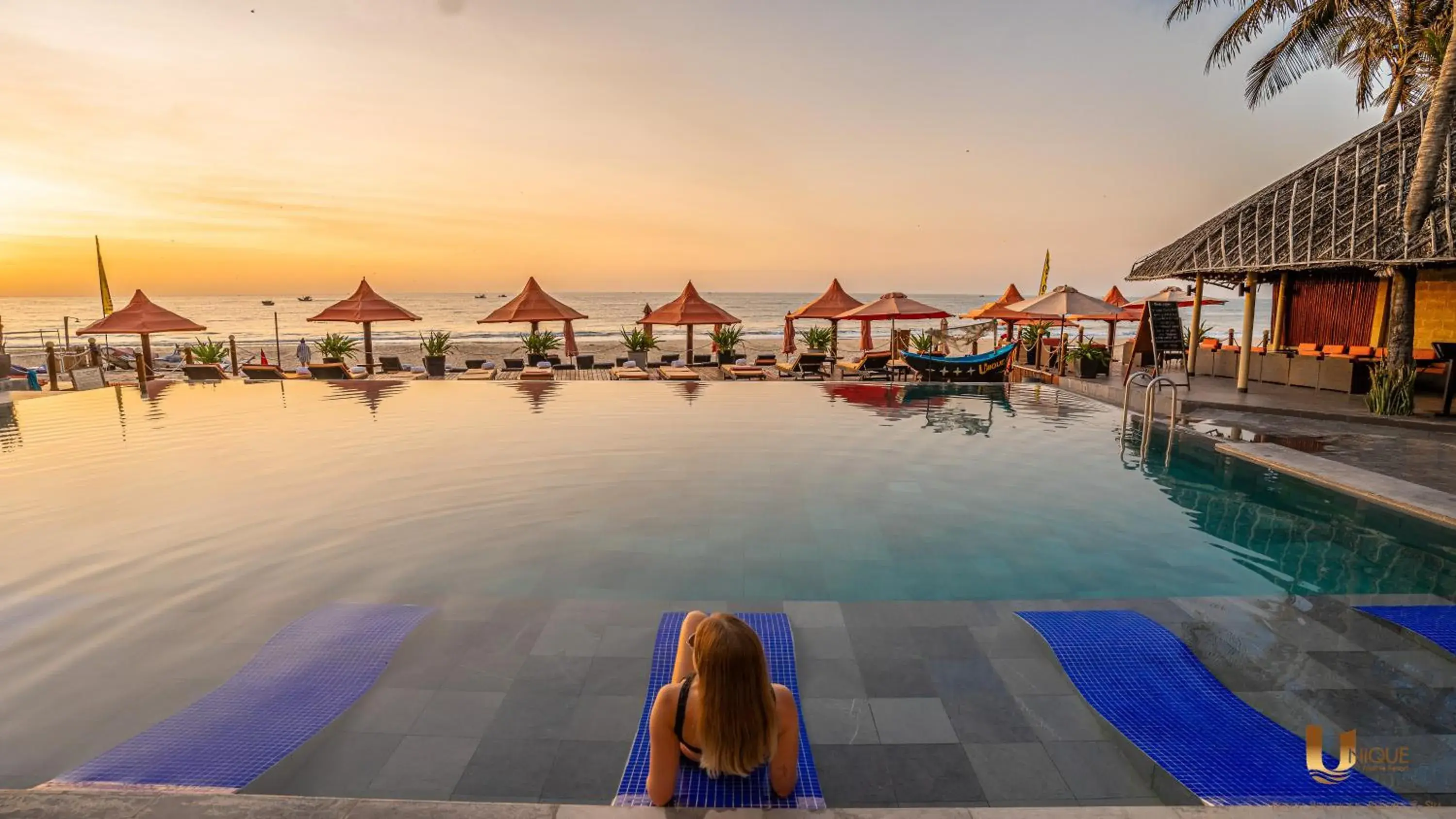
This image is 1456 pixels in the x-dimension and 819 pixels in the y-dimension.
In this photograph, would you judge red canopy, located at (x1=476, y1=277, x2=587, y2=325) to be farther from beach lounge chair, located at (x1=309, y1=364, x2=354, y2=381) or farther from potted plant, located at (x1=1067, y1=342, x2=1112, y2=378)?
potted plant, located at (x1=1067, y1=342, x2=1112, y2=378)

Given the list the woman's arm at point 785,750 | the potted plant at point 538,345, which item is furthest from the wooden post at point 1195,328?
the potted plant at point 538,345

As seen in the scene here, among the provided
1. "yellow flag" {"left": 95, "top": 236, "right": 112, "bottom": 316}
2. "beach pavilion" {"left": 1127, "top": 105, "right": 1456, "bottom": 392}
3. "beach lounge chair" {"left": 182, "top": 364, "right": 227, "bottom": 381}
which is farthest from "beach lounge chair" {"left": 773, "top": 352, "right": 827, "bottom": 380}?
"yellow flag" {"left": 95, "top": 236, "right": 112, "bottom": 316}

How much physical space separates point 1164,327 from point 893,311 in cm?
645

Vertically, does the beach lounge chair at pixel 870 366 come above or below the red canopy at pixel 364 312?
below

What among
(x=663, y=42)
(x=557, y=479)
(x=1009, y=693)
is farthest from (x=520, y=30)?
(x=1009, y=693)

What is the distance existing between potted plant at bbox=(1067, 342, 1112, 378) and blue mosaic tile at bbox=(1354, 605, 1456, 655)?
40.3ft

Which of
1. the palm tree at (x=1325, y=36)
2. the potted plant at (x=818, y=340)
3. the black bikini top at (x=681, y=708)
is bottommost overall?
the black bikini top at (x=681, y=708)

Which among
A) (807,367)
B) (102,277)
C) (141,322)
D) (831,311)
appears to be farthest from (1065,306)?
(102,277)

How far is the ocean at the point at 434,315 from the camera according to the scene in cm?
5328

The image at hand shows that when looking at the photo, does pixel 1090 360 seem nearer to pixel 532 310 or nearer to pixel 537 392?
pixel 537 392

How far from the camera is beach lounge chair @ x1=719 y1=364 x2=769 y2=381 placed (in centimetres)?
1791

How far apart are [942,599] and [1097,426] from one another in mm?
8114

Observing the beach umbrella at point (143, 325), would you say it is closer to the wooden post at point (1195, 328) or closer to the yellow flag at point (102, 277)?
the yellow flag at point (102, 277)

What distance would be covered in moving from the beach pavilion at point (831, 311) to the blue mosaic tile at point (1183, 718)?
15.3 m
